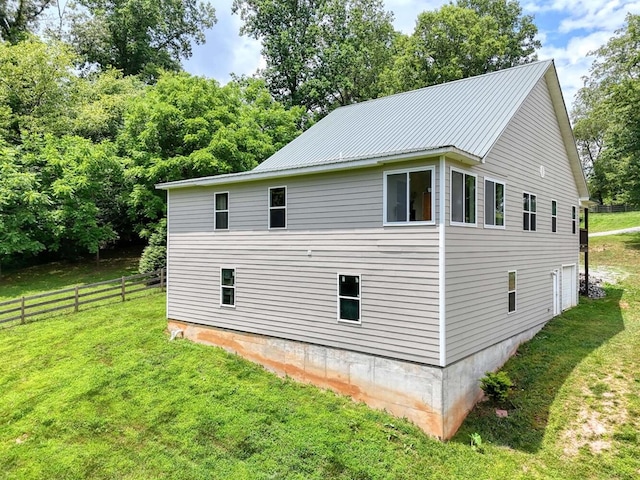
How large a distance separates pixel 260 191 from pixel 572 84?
42297 millimetres

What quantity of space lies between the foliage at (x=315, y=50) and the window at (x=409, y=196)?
76.9ft

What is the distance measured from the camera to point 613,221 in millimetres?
31141

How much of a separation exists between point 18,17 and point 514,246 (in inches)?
1478

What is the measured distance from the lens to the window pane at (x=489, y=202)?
9211 mm

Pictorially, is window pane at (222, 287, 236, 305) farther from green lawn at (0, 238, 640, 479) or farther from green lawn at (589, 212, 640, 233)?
green lawn at (589, 212, 640, 233)

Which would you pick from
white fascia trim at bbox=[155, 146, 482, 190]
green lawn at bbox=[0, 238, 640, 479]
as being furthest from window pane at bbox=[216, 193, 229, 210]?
green lawn at bbox=[0, 238, 640, 479]

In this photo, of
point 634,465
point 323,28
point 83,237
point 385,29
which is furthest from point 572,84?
point 83,237

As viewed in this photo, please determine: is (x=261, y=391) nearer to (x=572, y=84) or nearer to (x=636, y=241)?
(x=636, y=241)

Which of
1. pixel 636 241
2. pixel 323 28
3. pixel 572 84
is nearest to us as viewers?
pixel 636 241

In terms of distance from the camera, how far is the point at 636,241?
23.2 metres

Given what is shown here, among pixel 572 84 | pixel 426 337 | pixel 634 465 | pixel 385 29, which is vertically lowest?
pixel 634 465

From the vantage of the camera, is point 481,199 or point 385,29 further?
point 385,29

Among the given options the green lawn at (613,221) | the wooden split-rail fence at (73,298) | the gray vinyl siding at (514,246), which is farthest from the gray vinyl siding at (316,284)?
the green lawn at (613,221)

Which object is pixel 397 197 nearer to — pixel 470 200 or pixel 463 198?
pixel 463 198
